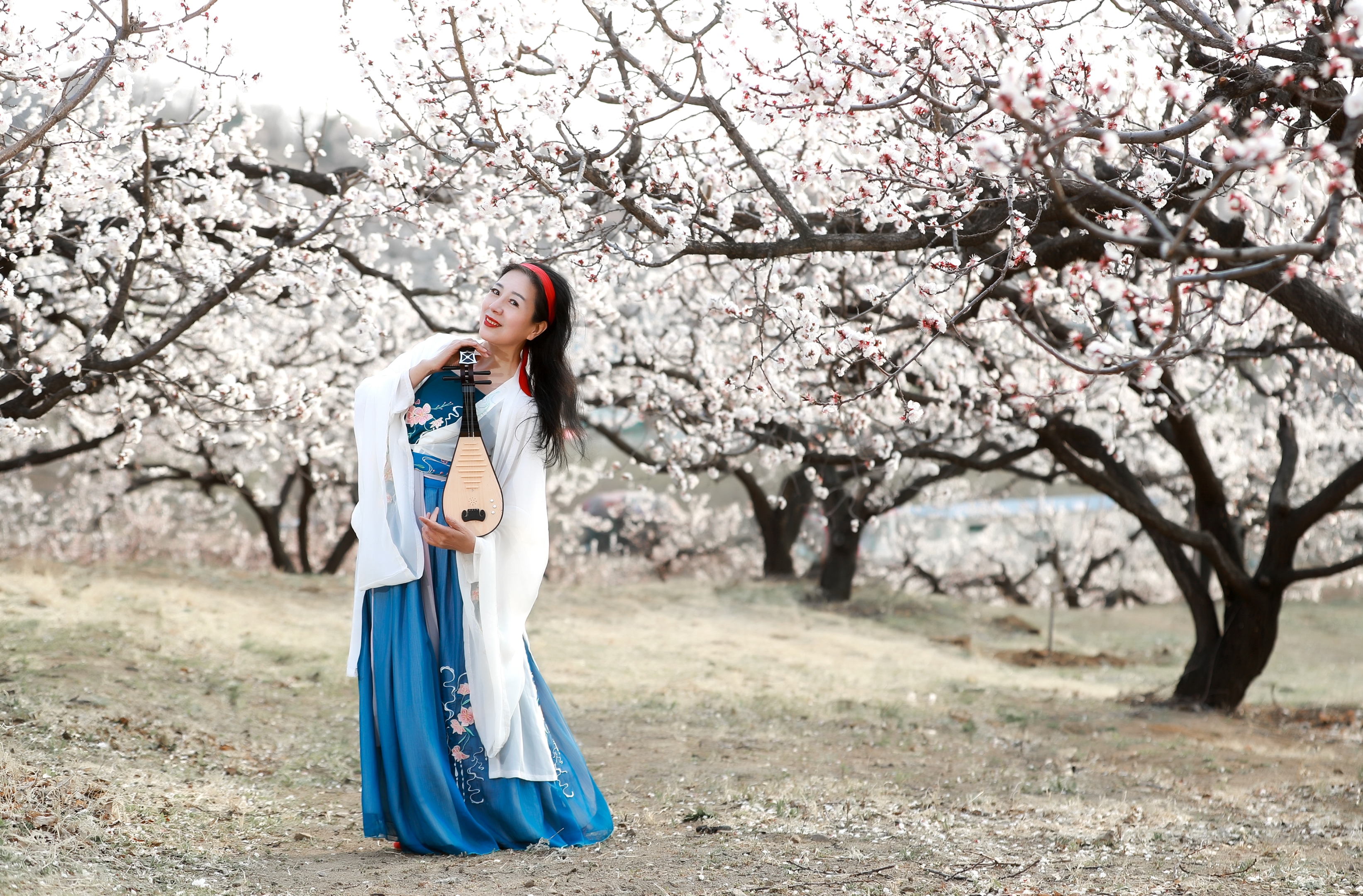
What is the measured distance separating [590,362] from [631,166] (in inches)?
201

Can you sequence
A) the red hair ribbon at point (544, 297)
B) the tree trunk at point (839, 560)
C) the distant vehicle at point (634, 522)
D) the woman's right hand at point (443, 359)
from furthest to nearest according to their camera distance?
1. the distant vehicle at point (634, 522)
2. the tree trunk at point (839, 560)
3. the red hair ribbon at point (544, 297)
4. the woman's right hand at point (443, 359)

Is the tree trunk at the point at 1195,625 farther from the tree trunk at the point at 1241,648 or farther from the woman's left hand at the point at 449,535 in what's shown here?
the woman's left hand at the point at 449,535

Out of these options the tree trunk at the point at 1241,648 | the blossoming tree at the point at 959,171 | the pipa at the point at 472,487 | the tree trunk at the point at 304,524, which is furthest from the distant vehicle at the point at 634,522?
the pipa at the point at 472,487

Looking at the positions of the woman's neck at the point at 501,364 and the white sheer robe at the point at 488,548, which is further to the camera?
the woman's neck at the point at 501,364

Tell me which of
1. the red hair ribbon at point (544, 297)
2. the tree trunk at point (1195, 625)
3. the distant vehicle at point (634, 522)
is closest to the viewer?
the red hair ribbon at point (544, 297)

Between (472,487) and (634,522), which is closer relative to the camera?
(472,487)

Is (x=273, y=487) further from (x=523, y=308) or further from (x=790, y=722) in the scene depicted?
(x=523, y=308)

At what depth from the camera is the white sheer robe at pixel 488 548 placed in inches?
141

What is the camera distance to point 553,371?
388 cm

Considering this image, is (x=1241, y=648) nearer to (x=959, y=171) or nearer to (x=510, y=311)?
(x=959, y=171)

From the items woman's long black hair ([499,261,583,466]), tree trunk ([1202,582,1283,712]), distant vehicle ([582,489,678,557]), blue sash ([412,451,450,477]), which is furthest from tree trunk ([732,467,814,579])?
blue sash ([412,451,450,477])

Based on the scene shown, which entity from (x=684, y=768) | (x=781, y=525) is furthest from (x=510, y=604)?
(x=781, y=525)

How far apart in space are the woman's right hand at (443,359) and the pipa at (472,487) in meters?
0.16

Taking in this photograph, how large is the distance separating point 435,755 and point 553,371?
4.22ft
